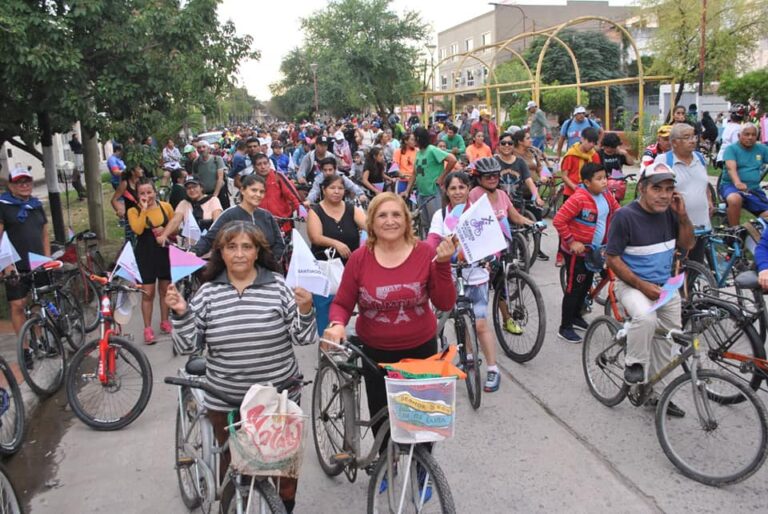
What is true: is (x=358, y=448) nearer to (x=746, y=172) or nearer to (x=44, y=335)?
(x=44, y=335)

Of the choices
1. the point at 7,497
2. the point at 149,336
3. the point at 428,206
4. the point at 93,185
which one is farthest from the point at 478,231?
the point at 93,185

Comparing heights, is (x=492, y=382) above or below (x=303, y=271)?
below

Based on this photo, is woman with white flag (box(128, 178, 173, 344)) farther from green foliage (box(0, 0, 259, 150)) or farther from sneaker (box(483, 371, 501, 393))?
sneaker (box(483, 371, 501, 393))

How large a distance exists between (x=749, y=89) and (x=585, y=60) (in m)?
29.8

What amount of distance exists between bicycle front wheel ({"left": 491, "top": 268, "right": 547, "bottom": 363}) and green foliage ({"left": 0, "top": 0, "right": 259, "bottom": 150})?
5.31 meters

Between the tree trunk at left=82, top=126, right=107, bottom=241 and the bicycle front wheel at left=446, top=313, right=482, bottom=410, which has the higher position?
the tree trunk at left=82, top=126, right=107, bottom=241

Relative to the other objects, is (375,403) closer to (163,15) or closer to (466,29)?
(163,15)

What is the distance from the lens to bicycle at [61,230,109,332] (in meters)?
7.63

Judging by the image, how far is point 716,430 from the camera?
13.2 feet

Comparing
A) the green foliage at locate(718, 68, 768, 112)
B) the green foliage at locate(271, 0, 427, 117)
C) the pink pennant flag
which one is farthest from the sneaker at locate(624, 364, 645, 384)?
the green foliage at locate(271, 0, 427, 117)

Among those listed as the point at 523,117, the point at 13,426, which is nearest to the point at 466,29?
the point at 523,117

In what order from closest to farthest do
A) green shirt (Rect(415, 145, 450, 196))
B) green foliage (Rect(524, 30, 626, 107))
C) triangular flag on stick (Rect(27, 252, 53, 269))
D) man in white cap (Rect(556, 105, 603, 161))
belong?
triangular flag on stick (Rect(27, 252, 53, 269)), green shirt (Rect(415, 145, 450, 196)), man in white cap (Rect(556, 105, 603, 161)), green foliage (Rect(524, 30, 626, 107))

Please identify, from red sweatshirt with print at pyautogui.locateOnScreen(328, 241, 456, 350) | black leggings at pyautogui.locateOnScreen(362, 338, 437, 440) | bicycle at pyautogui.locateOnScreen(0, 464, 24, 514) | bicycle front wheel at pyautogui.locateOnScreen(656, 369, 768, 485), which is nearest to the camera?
bicycle at pyautogui.locateOnScreen(0, 464, 24, 514)

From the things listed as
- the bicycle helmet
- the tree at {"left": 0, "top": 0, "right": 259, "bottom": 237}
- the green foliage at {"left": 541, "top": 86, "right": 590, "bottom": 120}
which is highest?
the green foliage at {"left": 541, "top": 86, "right": 590, "bottom": 120}
